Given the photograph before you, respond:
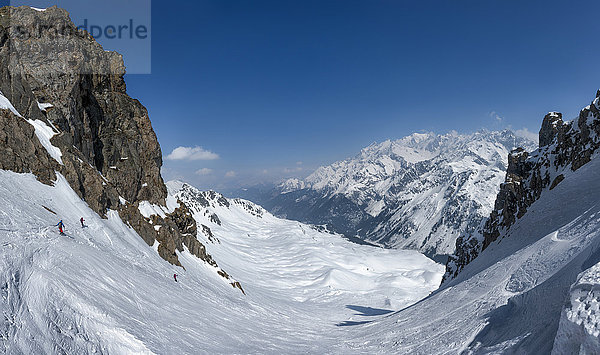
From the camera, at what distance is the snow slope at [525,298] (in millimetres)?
14426

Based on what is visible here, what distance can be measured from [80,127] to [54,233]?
108 feet

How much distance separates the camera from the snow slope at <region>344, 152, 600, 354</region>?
14.4 m

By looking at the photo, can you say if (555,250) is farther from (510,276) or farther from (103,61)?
(103,61)

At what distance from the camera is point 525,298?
59.5 feet

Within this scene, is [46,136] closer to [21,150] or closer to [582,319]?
[21,150]

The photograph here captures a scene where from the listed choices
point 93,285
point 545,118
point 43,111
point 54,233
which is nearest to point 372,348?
point 93,285

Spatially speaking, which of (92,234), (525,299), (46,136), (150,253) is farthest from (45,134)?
(525,299)

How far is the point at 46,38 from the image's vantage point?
150 feet

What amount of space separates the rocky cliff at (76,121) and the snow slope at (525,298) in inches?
1545

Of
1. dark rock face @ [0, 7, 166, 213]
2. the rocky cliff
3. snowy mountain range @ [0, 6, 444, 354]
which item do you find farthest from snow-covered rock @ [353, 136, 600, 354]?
dark rock face @ [0, 7, 166, 213]

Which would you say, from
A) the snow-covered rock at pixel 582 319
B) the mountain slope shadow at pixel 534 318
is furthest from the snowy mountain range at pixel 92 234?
the snow-covered rock at pixel 582 319

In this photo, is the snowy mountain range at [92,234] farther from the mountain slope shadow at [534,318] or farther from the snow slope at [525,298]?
the mountain slope shadow at [534,318]

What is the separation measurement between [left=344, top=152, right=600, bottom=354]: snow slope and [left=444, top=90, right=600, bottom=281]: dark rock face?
19.2ft

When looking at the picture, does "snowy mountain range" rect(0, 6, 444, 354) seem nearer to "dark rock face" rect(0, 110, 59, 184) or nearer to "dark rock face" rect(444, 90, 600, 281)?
"dark rock face" rect(0, 110, 59, 184)
